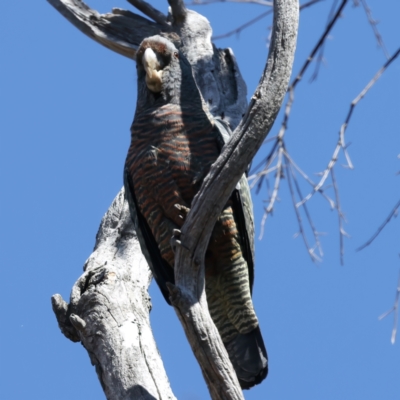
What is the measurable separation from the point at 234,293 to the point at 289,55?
1.44 meters

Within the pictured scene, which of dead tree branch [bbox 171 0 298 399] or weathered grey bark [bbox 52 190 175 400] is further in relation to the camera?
weathered grey bark [bbox 52 190 175 400]

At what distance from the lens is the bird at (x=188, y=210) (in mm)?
4109

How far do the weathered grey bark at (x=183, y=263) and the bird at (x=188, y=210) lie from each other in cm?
30

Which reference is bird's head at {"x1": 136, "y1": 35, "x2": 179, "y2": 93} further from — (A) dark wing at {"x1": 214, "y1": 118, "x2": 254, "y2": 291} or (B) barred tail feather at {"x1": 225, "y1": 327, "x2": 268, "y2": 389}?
(B) barred tail feather at {"x1": 225, "y1": 327, "x2": 268, "y2": 389}

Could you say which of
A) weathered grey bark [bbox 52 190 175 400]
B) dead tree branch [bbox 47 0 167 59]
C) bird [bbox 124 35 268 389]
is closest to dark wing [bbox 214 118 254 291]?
bird [bbox 124 35 268 389]

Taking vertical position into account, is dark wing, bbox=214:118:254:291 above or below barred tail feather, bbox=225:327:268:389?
above

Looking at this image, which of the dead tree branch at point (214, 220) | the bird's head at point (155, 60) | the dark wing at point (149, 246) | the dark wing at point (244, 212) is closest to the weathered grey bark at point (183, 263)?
the dead tree branch at point (214, 220)

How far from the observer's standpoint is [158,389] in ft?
12.1

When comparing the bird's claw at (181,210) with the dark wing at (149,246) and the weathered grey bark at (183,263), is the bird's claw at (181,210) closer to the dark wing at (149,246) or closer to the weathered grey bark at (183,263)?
the dark wing at (149,246)

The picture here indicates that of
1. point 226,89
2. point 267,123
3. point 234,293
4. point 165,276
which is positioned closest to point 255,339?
point 234,293

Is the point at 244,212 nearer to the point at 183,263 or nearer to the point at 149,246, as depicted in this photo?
the point at 149,246

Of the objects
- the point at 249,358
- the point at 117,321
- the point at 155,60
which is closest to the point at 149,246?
the point at 117,321

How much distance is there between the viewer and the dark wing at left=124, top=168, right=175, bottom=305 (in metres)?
4.31

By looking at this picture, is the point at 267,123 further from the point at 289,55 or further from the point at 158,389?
the point at 158,389
